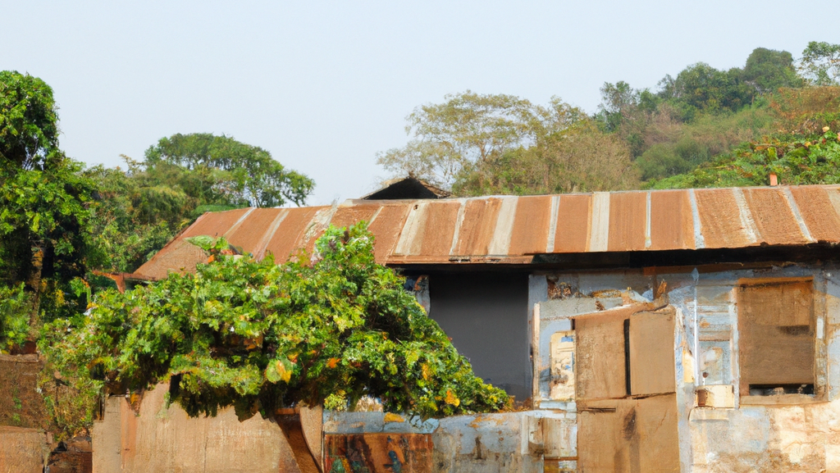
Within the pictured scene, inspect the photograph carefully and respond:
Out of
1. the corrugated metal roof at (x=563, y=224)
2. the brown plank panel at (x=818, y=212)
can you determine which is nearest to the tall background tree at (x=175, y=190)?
the corrugated metal roof at (x=563, y=224)

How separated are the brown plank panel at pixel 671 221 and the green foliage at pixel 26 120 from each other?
29.6 feet

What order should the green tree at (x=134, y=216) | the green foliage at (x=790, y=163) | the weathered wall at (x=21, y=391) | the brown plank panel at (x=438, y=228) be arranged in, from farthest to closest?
1. the green tree at (x=134, y=216)
2. the green foliage at (x=790, y=163)
3. the weathered wall at (x=21, y=391)
4. the brown plank panel at (x=438, y=228)

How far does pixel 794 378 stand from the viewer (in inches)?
321

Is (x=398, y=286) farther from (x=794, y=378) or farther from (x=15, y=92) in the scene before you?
(x=15, y=92)

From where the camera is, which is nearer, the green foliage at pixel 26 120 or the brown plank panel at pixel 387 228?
the brown plank panel at pixel 387 228

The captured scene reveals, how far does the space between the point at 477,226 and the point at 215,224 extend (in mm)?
4120

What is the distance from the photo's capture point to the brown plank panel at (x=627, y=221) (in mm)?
8195

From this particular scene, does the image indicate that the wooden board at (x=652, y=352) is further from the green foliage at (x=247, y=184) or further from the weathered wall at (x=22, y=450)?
the green foliage at (x=247, y=184)

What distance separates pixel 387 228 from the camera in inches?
377

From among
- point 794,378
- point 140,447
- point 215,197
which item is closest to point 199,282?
point 140,447

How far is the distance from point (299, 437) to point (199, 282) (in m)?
1.63

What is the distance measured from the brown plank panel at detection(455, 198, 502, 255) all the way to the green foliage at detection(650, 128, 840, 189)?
7.10 meters

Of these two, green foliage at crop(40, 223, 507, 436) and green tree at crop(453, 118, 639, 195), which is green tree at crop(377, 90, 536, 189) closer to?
green tree at crop(453, 118, 639, 195)

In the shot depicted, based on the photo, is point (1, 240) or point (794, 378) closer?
point (794, 378)
